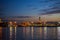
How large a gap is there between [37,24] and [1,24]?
108ft

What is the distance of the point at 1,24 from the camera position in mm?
136500

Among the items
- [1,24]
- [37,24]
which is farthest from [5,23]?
[37,24]

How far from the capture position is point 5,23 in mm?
139500

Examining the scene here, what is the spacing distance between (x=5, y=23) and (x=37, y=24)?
2906cm

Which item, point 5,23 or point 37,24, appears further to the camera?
point 37,24

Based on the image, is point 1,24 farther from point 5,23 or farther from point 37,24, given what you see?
point 37,24

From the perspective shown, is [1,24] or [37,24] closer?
[1,24]

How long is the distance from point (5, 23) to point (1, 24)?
4.08m

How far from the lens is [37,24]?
15275 cm
